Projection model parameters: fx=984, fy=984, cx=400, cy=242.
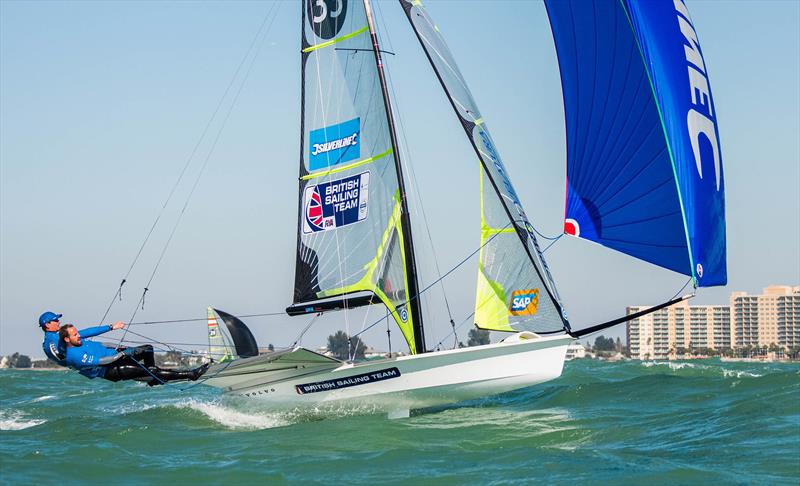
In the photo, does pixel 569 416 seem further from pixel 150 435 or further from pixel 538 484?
pixel 150 435

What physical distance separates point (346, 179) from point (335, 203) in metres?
0.40

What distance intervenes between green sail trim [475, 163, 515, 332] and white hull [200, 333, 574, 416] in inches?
25.9

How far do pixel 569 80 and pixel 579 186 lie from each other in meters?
1.32

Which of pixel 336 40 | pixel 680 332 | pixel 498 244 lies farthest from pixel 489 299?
pixel 680 332

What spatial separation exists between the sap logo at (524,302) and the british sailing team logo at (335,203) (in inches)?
103

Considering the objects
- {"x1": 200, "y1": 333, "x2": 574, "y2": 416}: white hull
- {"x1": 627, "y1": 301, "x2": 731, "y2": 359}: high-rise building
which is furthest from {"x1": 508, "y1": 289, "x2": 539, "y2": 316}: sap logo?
{"x1": 627, "y1": 301, "x2": 731, "y2": 359}: high-rise building

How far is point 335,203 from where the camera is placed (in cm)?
1462

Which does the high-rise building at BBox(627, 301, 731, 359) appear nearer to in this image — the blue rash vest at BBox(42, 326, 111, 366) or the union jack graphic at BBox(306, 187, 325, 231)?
the union jack graphic at BBox(306, 187, 325, 231)

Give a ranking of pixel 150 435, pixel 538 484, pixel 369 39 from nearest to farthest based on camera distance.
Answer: pixel 538 484 < pixel 150 435 < pixel 369 39

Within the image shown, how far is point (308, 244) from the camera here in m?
14.9

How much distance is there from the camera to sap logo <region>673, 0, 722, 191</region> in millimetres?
11297

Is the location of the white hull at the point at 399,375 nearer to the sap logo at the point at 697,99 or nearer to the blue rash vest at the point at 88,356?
the blue rash vest at the point at 88,356

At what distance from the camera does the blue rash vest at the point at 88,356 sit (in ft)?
40.1

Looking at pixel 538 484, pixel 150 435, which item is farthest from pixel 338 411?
pixel 538 484
